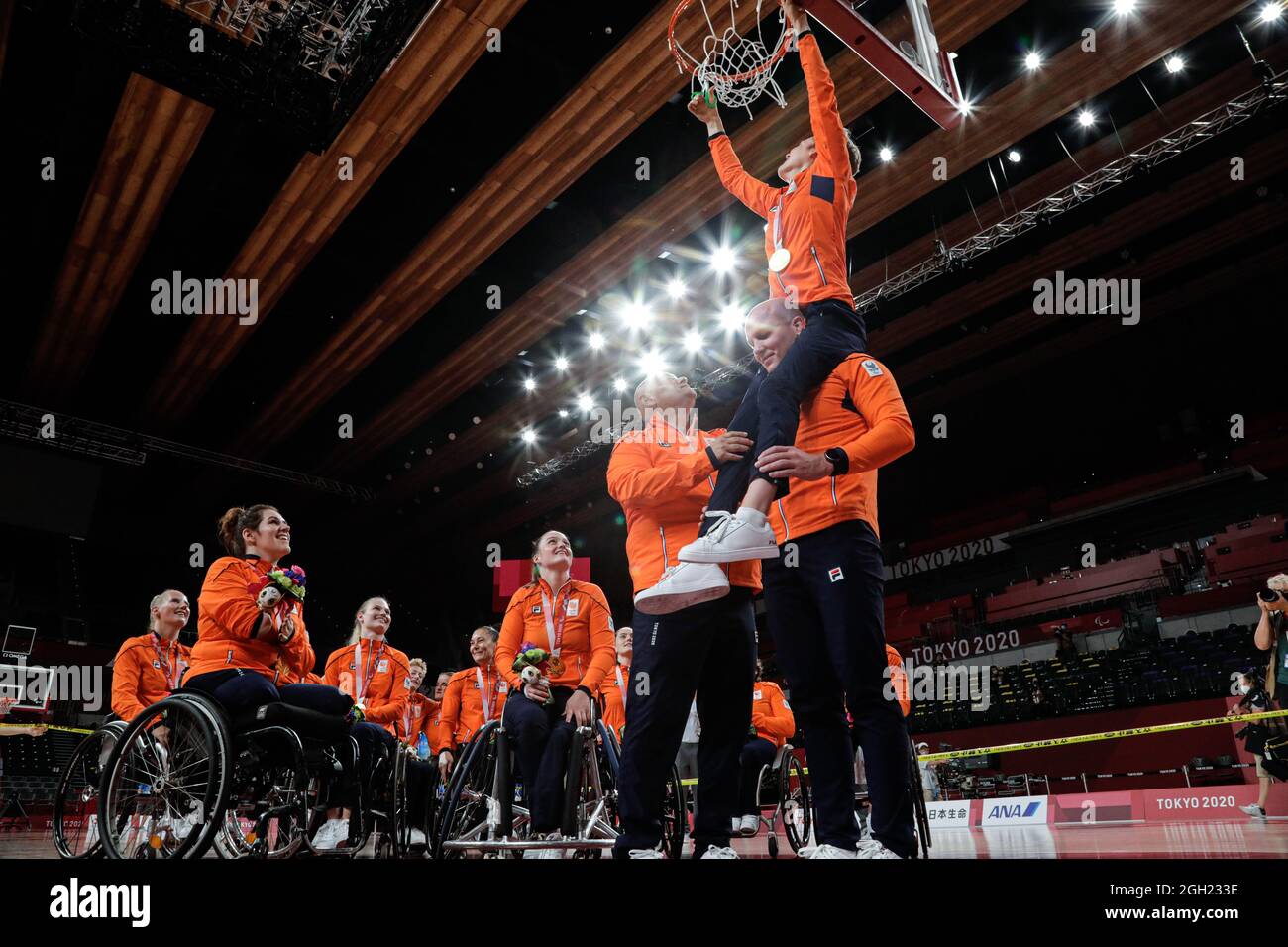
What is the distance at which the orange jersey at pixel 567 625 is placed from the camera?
3.11 m

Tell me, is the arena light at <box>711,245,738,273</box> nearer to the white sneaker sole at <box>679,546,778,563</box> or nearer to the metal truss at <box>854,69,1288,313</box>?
the metal truss at <box>854,69,1288,313</box>

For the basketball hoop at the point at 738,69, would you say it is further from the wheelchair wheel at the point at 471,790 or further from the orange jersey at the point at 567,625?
the wheelchair wheel at the point at 471,790

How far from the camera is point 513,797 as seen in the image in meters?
2.84

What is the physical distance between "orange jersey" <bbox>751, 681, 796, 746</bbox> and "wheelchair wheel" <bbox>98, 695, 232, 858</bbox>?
3.33m

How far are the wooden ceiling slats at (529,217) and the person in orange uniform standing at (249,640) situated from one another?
15.7 ft

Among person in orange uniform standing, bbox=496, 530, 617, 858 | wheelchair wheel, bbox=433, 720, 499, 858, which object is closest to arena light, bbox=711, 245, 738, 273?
person in orange uniform standing, bbox=496, 530, 617, 858

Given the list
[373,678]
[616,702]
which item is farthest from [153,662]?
[616,702]

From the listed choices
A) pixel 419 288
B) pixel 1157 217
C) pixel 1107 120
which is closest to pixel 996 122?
pixel 1107 120

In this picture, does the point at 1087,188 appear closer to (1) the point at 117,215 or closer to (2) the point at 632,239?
(2) the point at 632,239

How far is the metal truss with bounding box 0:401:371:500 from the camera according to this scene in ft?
32.1

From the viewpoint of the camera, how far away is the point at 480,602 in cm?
1520

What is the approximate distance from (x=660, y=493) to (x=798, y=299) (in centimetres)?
65
